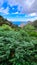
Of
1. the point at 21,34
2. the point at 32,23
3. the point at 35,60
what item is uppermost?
the point at 32,23

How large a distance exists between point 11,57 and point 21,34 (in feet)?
2.96

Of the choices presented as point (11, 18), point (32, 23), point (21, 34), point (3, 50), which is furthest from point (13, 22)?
point (3, 50)

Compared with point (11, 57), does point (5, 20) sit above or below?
above

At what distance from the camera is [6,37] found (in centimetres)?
469

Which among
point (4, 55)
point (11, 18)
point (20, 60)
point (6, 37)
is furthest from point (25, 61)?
point (11, 18)

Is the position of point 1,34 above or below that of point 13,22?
below

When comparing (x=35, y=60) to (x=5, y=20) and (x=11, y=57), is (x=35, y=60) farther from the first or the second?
(x=5, y=20)

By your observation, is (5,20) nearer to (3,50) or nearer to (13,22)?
(13,22)

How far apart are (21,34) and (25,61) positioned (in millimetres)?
1010

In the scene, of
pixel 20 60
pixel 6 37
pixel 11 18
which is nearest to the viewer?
pixel 20 60

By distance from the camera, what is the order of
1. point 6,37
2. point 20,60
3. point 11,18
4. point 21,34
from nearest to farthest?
point 20,60 < point 6,37 < point 21,34 < point 11,18

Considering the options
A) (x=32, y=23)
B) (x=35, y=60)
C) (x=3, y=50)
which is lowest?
(x=35, y=60)

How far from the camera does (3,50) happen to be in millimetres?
4340

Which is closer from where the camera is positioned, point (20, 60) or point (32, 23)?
point (20, 60)
